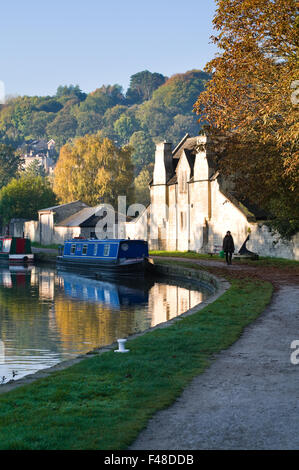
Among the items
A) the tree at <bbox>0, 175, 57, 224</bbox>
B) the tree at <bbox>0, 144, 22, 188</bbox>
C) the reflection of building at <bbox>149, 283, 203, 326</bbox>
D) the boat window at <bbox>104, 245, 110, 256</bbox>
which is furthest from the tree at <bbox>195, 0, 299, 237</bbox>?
the tree at <bbox>0, 144, 22, 188</bbox>

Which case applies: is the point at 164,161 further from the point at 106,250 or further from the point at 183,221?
the point at 106,250

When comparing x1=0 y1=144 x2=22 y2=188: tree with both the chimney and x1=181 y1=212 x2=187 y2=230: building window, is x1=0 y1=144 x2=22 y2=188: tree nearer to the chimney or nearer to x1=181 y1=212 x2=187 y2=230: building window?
the chimney

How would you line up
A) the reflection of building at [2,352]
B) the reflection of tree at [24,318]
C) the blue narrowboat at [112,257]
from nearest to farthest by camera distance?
the reflection of building at [2,352], the reflection of tree at [24,318], the blue narrowboat at [112,257]

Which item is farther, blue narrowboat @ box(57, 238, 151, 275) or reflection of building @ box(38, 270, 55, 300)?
blue narrowboat @ box(57, 238, 151, 275)

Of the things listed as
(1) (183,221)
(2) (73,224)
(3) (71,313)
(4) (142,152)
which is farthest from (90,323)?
(4) (142,152)

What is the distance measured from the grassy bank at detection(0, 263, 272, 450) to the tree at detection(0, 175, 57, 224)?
62.0 m

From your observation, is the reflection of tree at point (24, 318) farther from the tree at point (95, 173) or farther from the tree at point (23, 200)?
the tree at point (23, 200)

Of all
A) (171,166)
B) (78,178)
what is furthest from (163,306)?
(78,178)

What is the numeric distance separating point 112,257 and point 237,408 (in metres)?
31.8

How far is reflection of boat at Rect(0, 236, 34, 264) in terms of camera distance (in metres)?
49.1

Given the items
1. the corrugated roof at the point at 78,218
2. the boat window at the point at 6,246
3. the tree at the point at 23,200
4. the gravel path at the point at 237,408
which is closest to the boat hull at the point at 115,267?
the boat window at the point at 6,246

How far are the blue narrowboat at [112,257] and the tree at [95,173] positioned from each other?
27.2m

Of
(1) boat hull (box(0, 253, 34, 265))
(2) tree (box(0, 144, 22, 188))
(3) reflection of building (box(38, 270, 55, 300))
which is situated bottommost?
(3) reflection of building (box(38, 270, 55, 300))

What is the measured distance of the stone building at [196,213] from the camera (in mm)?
37344
